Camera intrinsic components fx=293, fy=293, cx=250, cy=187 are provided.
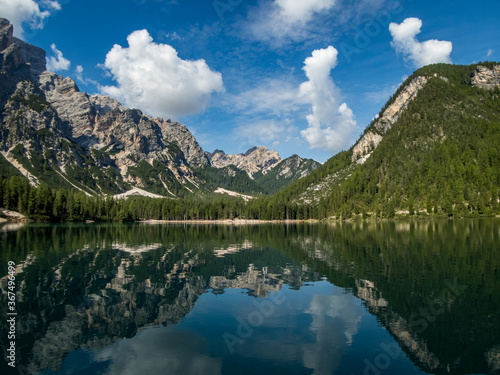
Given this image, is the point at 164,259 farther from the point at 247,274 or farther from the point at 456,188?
the point at 456,188

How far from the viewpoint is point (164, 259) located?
52.7m

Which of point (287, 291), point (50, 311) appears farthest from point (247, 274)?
point (50, 311)

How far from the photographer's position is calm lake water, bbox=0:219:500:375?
1684 centimetres

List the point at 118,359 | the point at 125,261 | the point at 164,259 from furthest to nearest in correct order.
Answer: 1. the point at 164,259
2. the point at 125,261
3. the point at 118,359

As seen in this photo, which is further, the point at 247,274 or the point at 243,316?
the point at 247,274

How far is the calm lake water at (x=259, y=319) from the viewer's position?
1684 cm

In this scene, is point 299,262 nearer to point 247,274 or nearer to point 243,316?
point 247,274

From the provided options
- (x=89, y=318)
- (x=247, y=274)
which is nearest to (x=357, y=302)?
(x=247, y=274)

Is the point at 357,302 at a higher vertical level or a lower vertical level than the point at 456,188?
lower

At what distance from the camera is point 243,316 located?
2489 cm

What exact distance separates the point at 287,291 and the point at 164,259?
1105 inches

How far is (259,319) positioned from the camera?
24.1 m

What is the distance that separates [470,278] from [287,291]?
66.5 feet

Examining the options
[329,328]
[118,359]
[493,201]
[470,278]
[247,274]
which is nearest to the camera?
[118,359]
